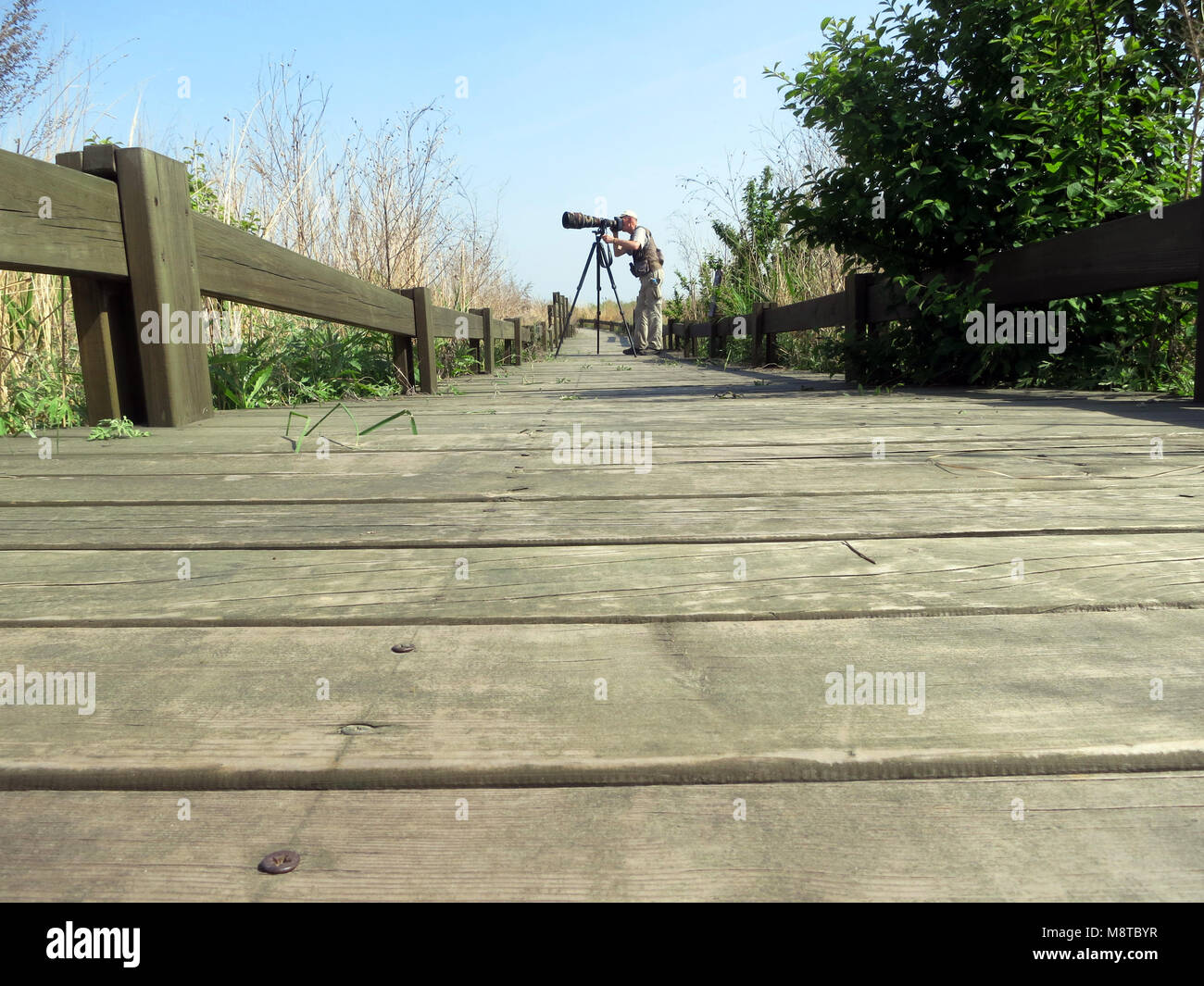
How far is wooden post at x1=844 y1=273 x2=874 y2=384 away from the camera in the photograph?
18.1 feet

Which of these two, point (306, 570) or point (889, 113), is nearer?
point (306, 570)

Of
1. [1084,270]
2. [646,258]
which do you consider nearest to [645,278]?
[646,258]

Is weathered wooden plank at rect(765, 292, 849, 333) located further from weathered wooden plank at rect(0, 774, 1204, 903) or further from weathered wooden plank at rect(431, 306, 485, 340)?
weathered wooden plank at rect(0, 774, 1204, 903)

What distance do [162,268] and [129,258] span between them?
9 centimetres

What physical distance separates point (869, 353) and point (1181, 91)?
6.24ft

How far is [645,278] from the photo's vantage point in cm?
1463

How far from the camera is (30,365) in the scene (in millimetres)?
3523

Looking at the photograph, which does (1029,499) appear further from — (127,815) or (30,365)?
(30,365)

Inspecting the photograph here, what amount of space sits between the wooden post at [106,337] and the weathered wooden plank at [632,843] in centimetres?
248

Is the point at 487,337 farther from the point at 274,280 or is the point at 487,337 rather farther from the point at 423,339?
the point at 274,280

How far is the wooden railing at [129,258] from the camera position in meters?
2.39

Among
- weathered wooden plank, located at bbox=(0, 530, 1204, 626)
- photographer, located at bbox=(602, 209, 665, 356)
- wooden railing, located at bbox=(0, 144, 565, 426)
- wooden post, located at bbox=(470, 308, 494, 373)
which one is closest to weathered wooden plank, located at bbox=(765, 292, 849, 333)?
wooden post, located at bbox=(470, 308, 494, 373)

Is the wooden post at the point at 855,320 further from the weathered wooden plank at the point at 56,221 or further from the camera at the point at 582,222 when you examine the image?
the camera at the point at 582,222

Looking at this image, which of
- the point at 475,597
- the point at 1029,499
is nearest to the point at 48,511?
the point at 475,597
